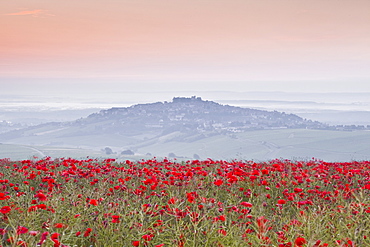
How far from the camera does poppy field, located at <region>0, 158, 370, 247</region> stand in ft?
17.0

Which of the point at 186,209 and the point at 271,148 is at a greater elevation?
the point at 186,209

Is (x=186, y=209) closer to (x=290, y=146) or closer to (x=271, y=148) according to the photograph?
(x=290, y=146)

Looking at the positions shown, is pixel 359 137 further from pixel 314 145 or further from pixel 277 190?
pixel 277 190

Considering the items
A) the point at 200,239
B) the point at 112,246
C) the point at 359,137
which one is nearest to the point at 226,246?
the point at 200,239

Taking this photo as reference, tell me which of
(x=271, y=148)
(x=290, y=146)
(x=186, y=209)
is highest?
(x=186, y=209)

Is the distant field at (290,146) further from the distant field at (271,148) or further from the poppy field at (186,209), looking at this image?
the poppy field at (186,209)

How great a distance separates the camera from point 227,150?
16925cm

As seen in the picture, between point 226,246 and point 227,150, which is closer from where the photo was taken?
point 226,246

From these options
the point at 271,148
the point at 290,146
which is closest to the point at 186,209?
the point at 290,146

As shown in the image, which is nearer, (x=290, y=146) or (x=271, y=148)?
(x=290, y=146)

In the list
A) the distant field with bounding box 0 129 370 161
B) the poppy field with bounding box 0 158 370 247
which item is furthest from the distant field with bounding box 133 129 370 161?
the poppy field with bounding box 0 158 370 247

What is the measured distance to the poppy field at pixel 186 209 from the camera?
5.18m

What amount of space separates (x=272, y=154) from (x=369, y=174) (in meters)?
145

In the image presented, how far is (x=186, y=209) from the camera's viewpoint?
260 inches
